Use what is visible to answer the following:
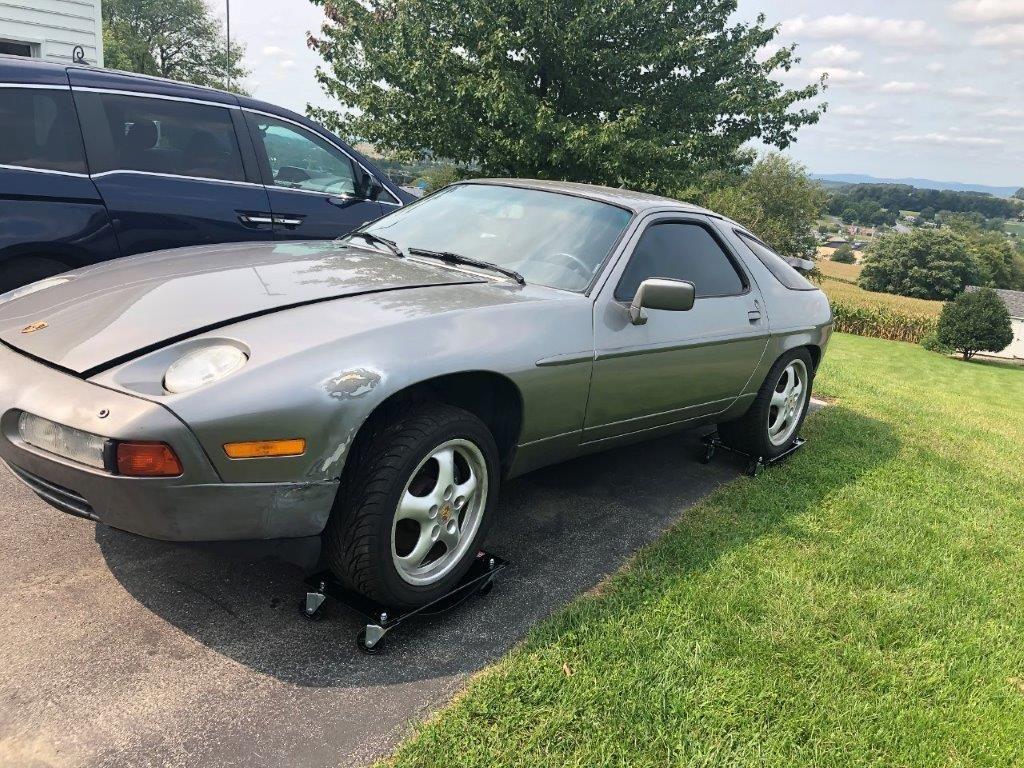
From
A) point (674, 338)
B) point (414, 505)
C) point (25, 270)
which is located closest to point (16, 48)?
point (25, 270)

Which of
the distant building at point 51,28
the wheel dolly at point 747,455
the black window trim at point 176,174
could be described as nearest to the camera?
the black window trim at point 176,174

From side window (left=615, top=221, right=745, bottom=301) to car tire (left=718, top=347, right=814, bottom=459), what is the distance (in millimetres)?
665

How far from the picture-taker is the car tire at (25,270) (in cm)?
380

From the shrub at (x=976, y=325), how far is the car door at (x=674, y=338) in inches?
1264

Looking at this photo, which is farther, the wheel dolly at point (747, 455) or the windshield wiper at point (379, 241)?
the wheel dolly at point (747, 455)

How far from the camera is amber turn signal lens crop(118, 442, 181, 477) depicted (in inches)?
75.0

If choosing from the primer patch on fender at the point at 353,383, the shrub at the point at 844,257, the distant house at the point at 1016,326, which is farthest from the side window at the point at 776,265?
the shrub at the point at 844,257

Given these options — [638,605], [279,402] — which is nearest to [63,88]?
[279,402]

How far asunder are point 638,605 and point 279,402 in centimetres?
151

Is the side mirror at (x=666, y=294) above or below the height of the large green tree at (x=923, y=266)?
above

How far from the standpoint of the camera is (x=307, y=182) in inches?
203

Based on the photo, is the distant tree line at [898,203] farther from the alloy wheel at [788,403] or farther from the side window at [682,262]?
the side window at [682,262]

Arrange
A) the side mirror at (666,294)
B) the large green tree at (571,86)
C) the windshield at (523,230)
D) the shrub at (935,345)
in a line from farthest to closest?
1. the shrub at (935,345)
2. the large green tree at (571,86)
3. the windshield at (523,230)
4. the side mirror at (666,294)

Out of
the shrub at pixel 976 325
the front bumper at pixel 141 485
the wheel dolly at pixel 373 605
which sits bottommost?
the shrub at pixel 976 325
